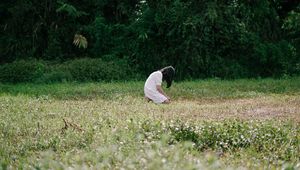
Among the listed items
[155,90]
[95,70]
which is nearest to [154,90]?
[155,90]

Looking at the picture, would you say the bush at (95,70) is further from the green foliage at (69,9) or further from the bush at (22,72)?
the green foliage at (69,9)

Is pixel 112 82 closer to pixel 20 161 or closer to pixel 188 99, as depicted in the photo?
pixel 188 99

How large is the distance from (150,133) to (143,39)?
18.9m

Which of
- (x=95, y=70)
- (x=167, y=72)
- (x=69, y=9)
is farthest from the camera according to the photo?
(x=69, y=9)

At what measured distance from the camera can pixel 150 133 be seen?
8695 mm

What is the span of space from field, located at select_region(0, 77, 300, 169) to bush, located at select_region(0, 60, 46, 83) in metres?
8.14

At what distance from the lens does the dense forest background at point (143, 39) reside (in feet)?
86.2

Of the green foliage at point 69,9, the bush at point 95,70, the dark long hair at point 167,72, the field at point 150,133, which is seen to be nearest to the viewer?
the field at point 150,133

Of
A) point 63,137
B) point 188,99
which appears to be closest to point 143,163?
point 63,137

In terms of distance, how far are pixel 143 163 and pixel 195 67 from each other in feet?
70.9

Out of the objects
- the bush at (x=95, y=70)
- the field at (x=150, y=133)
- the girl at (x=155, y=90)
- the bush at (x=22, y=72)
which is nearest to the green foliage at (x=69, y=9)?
the bush at (x=95, y=70)

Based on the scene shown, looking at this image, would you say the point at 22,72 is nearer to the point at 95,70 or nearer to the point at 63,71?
the point at 63,71

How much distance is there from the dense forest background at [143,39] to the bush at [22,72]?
5 centimetres

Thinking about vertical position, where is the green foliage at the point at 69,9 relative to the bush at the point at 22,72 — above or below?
above
